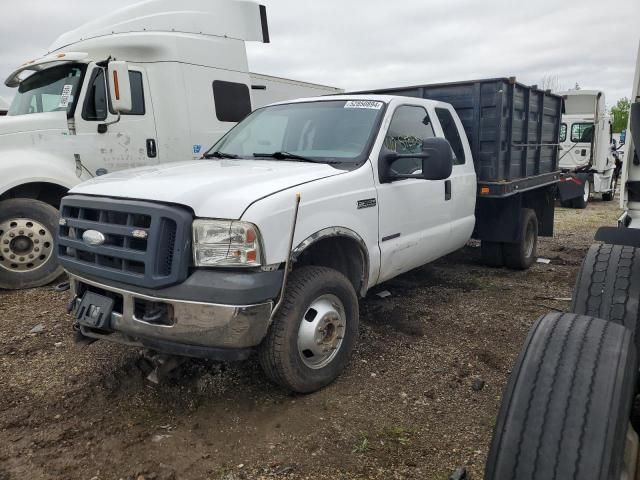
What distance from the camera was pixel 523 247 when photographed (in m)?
6.34

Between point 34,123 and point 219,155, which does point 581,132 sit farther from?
point 34,123

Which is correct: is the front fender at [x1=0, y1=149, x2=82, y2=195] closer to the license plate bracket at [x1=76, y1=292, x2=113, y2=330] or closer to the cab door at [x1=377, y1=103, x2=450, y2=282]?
the license plate bracket at [x1=76, y1=292, x2=113, y2=330]

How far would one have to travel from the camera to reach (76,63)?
6.00 m

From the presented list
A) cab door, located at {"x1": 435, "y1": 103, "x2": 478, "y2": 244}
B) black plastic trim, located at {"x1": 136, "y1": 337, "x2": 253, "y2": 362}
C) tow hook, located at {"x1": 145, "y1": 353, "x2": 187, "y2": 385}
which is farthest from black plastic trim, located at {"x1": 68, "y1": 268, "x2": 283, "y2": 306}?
cab door, located at {"x1": 435, "y1": 103, "x2": 478, "y2": 244}

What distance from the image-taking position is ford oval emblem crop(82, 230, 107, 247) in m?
3.07

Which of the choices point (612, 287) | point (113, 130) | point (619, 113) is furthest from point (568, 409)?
point (619, 113)

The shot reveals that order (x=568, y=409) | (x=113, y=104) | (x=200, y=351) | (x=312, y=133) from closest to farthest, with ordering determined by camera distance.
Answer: (x=568, y=409)
(x=200, y=351)
(x=312, y=133)
(x=113, y=104)

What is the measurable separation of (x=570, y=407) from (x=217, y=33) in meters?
6.66

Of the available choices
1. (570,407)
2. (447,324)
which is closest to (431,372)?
(447,324)

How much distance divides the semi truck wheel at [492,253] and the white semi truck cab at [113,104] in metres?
3.71

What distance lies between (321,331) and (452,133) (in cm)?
276

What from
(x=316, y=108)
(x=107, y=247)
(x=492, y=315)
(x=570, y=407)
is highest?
(x=316, y=108)

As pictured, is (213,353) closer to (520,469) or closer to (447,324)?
(520,469)

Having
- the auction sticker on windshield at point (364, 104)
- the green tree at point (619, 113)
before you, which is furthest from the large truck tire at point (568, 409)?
the green tree at point (619, 113)
